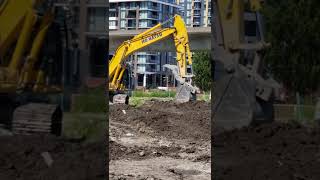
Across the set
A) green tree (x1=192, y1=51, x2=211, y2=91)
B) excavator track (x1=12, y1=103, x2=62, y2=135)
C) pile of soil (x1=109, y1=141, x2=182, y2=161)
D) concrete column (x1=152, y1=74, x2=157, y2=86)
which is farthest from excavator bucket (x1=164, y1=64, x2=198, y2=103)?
concrete column (x1=152, y1=74, x2=157, y2=86)

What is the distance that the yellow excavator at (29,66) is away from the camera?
4.05 meters

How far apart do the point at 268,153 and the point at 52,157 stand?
1808mm

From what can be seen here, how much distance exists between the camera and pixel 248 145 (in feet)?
13.6

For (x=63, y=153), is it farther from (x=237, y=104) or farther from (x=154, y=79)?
(x=154, y=79)

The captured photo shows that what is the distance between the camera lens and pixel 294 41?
3852 millimetres

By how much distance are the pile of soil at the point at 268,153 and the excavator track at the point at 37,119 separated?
4.50 feet

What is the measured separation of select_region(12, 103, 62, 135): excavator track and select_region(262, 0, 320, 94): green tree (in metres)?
1.83

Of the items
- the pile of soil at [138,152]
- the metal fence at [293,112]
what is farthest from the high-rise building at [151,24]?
the metal fence at [293,112]

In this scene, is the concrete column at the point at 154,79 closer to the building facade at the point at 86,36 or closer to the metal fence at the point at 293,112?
the building facade at the point at 86,36

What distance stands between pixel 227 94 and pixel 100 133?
1.12 metres

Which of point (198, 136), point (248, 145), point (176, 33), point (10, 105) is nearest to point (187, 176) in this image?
point (248, 145)

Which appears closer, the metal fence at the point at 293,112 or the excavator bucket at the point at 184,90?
the metal fence at the point at 293,112

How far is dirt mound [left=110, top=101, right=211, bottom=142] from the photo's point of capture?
577 inches

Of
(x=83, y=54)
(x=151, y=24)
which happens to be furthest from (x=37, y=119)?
(x=151, y=24)
